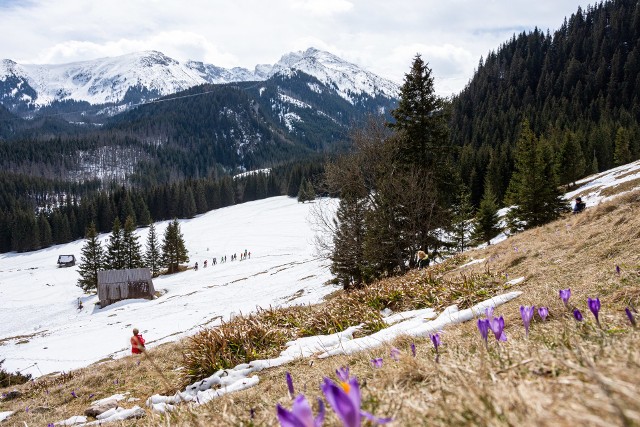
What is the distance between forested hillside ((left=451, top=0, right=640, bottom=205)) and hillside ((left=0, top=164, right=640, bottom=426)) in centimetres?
7692

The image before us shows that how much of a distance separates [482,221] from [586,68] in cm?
13068

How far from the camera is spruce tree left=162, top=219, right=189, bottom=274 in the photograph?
63125mm

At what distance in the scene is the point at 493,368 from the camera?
1.93 meters

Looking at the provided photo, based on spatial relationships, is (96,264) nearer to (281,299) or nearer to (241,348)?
(281,299)

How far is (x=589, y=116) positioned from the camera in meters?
106

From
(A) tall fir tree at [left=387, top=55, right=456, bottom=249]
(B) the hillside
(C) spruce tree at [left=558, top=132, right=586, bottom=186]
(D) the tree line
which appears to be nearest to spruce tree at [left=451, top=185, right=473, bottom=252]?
(A) tall fir tree at [left=387, top=55, right=456, bottom=249]

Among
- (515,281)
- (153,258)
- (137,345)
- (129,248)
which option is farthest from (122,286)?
(515,281)

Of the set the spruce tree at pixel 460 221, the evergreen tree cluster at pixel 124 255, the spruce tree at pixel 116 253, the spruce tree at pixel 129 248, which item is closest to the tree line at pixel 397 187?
the spruce tree at pixel 460 221

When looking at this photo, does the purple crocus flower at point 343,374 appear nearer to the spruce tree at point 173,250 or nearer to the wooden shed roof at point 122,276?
the wooden shed roof at point 122,276

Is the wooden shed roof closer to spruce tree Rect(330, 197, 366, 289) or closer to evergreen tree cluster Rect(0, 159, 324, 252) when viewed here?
spruce tree Rect(330, 197, 366, 289)

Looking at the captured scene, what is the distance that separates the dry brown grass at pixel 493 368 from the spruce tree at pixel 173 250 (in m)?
55.4

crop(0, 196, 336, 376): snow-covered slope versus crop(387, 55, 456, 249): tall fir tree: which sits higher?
crop(387, 55, 456, 249): tall fir tree

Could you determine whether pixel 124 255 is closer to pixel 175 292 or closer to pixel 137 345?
pixel 175 292

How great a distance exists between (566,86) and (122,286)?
145 m
